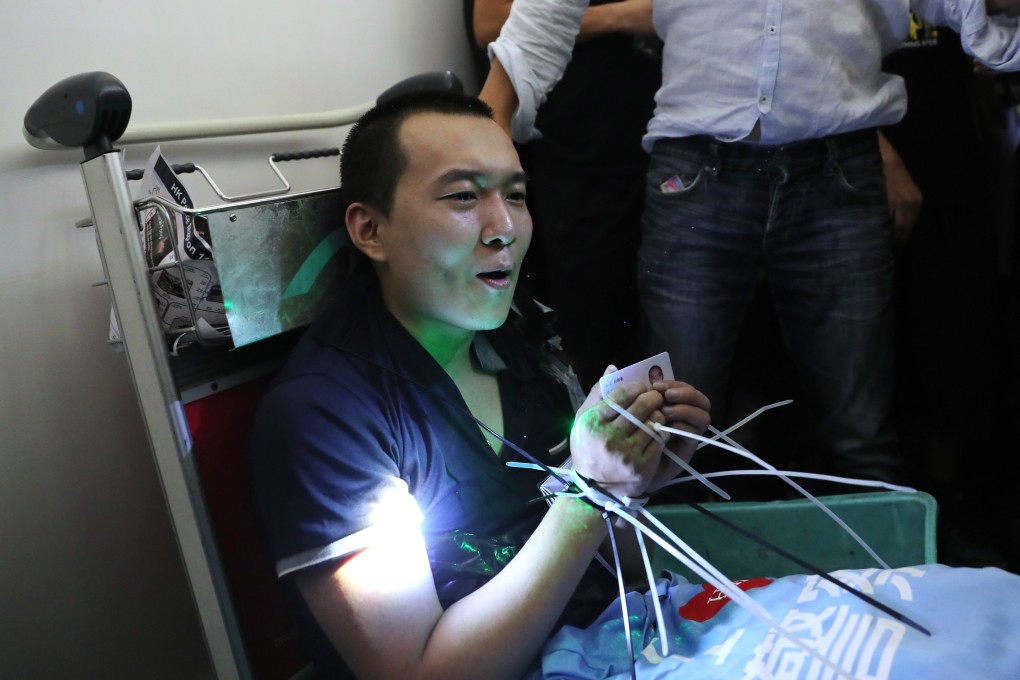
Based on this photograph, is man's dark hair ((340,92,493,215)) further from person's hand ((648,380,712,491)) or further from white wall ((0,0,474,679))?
white wall ((0,0,474,679))

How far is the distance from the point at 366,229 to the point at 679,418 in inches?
15.5

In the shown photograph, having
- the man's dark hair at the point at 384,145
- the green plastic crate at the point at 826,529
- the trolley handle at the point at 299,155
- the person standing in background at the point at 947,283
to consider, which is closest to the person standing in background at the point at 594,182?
the man's dark hair at the point at 384,145

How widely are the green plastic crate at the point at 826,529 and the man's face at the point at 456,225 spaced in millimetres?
389

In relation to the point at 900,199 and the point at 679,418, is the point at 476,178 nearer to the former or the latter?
the point at 679,418

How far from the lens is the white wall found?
108cm

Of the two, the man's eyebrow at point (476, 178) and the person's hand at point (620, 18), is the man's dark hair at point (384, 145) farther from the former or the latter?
the person's hand at point (620, 18)

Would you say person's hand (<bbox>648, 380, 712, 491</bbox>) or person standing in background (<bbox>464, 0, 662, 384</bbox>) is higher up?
person standing in background (<bbox>464, 0, 662, 384</bbox>)

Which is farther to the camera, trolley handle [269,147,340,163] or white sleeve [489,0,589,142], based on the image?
trolley handle [269,147,340,163]

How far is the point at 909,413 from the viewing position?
1.58 metres

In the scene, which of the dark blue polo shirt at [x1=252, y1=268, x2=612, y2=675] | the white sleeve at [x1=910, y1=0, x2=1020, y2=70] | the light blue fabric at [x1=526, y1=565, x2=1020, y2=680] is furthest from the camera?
the white sleeve at [x1=910, y1=0, x2=1020, y2=70]

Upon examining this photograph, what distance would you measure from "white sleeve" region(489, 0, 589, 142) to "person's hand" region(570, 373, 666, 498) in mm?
390

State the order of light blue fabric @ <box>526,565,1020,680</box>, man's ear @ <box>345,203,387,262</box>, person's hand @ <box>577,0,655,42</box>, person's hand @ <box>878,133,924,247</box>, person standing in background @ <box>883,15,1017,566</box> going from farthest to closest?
person standing in background @ <box>883,15,1017,566</box> < person's hand @ <box>878,133,924,247</box> < person's hand @ <box>577,0,655,42</box> < man's ear @ <box>345,203,387,262</box> < light blue fabric @ <box>526,565,1020,680</box>

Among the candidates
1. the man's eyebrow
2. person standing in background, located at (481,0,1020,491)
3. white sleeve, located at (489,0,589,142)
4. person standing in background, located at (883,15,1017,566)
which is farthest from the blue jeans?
person standing in background, located at (883,15,1017,566)

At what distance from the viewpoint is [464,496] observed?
2.62 ft
